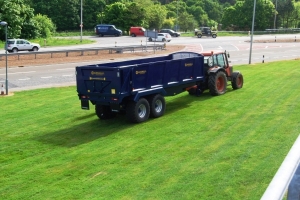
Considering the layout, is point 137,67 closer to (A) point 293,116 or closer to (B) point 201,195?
(A) point 293,116

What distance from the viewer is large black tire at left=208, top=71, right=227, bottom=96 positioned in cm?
1989

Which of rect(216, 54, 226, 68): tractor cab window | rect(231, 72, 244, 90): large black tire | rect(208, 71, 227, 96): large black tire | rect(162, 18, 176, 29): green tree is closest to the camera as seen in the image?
rect(208, 71, 227, 96): large black tire

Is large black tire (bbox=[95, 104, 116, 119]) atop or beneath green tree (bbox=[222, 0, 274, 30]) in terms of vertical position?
beneath

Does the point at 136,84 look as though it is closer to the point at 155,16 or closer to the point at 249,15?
A: the point at 155,16

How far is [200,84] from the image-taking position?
2005 cm

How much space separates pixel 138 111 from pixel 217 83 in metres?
6.29

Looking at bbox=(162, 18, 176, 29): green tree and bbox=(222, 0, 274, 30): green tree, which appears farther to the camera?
bbox=(222, 0, 274, 30): green tree

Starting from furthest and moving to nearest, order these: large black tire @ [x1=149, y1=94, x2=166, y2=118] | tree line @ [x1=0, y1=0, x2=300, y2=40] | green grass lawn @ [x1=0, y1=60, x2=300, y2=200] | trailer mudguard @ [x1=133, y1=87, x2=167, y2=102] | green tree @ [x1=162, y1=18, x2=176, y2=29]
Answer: green tree @ [x1=162, y1=18, x2=176, y2=29] → tree line @ [x1=0, y1=0, x2=300, y2=40] → large black tire @ [x1=149, y1=94, x2=166, y2=118] → trailer mudguard @ [x1=133, y1=87, x2=167, y2=102] → green grass lawn @ [x1=0, y1=60, x2=300, y2=200]

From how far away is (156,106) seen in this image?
1641 cm

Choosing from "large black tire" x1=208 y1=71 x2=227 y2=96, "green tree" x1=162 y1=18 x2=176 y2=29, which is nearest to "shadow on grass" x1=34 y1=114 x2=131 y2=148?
"large black tire" x1=208 y1=71 x2=227 y2=96

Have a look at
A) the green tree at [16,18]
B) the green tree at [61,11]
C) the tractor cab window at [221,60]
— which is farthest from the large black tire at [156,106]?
the green tree at [61,11]

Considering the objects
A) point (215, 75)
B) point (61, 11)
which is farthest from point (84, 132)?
point (61, 11)

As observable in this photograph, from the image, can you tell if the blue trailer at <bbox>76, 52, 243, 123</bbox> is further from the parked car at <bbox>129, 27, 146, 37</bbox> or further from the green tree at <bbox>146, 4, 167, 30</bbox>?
the green tree at <bbox>146, 4, 167, 30</bbox>

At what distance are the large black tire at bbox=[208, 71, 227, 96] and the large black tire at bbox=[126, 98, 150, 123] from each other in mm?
5050
